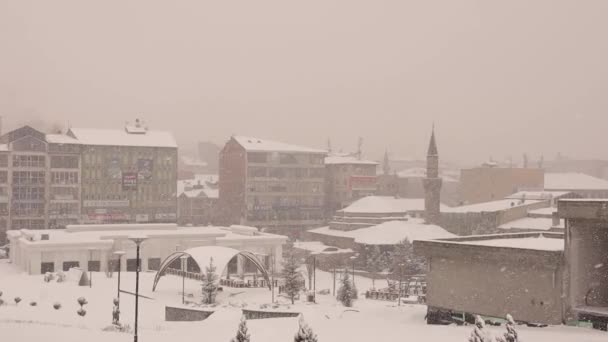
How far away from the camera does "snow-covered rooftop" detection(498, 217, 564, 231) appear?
83787mm

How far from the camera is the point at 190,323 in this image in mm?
36219

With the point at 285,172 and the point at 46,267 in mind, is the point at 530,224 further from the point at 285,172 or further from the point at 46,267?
the point at 46,267

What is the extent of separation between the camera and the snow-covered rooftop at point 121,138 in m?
94.2

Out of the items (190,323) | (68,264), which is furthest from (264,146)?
(190,323)

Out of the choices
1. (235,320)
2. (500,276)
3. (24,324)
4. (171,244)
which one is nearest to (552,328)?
(500,276)

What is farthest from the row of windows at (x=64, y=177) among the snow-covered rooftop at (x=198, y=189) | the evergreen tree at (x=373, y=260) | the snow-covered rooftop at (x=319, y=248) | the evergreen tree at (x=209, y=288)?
the evergreen tree at (x=209, y=288)

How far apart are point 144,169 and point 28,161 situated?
14.4m

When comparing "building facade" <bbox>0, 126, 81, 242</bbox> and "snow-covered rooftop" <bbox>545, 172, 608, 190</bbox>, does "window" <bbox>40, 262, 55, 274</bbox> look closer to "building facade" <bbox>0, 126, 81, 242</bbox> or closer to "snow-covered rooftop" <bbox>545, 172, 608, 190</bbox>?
"building facade" <bbox>0, 126, 81, 242</bbox>

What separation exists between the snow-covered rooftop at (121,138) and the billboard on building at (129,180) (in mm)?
3761

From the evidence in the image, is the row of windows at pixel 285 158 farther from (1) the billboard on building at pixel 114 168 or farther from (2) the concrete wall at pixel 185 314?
(2) the concrete wall at pixel 185 314

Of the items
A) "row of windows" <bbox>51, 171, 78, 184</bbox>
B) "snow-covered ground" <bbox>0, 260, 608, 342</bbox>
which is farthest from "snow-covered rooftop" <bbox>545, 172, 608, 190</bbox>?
"snow-covered ground" <bbox>0, 260, 608, 342</bbox>

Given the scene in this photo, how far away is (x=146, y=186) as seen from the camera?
97.3 m

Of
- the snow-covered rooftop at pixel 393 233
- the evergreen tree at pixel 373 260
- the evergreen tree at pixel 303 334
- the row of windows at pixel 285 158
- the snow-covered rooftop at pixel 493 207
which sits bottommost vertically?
the evergreen tree at pixel 373 260

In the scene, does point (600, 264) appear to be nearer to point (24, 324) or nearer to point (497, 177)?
point (24, 324)
